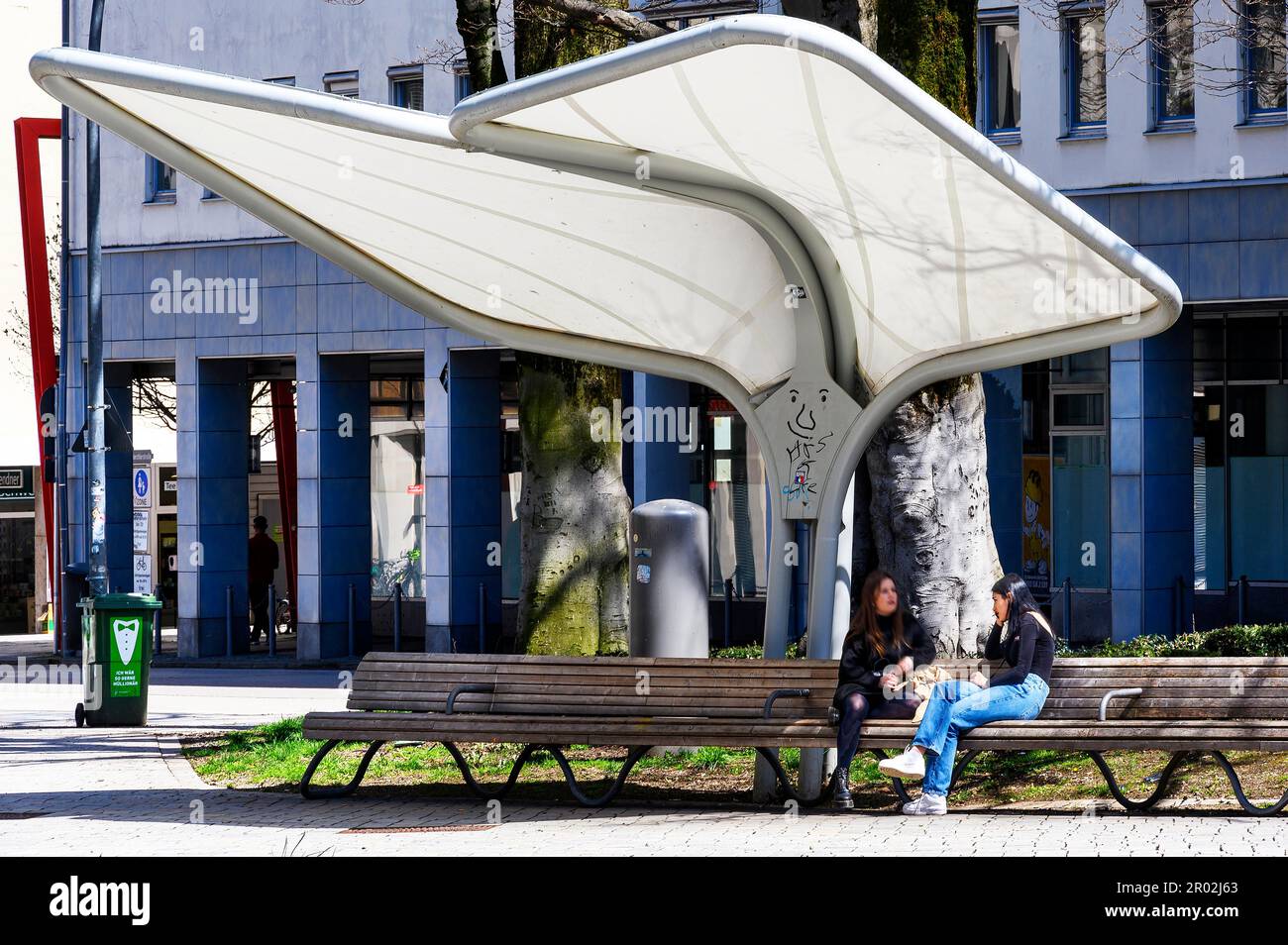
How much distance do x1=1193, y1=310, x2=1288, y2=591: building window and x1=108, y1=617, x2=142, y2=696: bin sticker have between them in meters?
13.3

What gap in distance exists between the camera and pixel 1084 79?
2120 centimetres

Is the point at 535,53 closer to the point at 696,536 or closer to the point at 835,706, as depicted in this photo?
the point at 696,536

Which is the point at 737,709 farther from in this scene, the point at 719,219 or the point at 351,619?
the point at 351,619

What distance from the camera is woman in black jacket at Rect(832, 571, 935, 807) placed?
1000 cm

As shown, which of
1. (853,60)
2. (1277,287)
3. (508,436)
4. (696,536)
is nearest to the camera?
(853,60)

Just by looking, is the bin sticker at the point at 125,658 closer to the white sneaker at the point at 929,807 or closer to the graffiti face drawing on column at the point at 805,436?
the graffiti face drawing on column at the point at 805,436

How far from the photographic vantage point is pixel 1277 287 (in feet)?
65.5

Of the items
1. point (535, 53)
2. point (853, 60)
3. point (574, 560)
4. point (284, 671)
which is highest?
point (535, 53)

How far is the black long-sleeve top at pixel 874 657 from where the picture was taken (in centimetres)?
1002

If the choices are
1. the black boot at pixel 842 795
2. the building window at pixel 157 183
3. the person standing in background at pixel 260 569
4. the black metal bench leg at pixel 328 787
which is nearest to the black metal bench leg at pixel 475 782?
the black metal bench leg at pixel 328 787

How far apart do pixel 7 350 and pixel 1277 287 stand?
28872 millimetres

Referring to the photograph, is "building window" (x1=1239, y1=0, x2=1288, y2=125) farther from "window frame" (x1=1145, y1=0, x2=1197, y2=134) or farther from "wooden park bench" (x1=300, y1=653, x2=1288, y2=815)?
"wooden park bench" (x1=300, y1=653, x2=1288, y2=815)

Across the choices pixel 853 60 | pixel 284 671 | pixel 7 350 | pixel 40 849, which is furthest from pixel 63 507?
pixel 853 60

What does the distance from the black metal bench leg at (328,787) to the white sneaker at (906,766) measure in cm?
310
